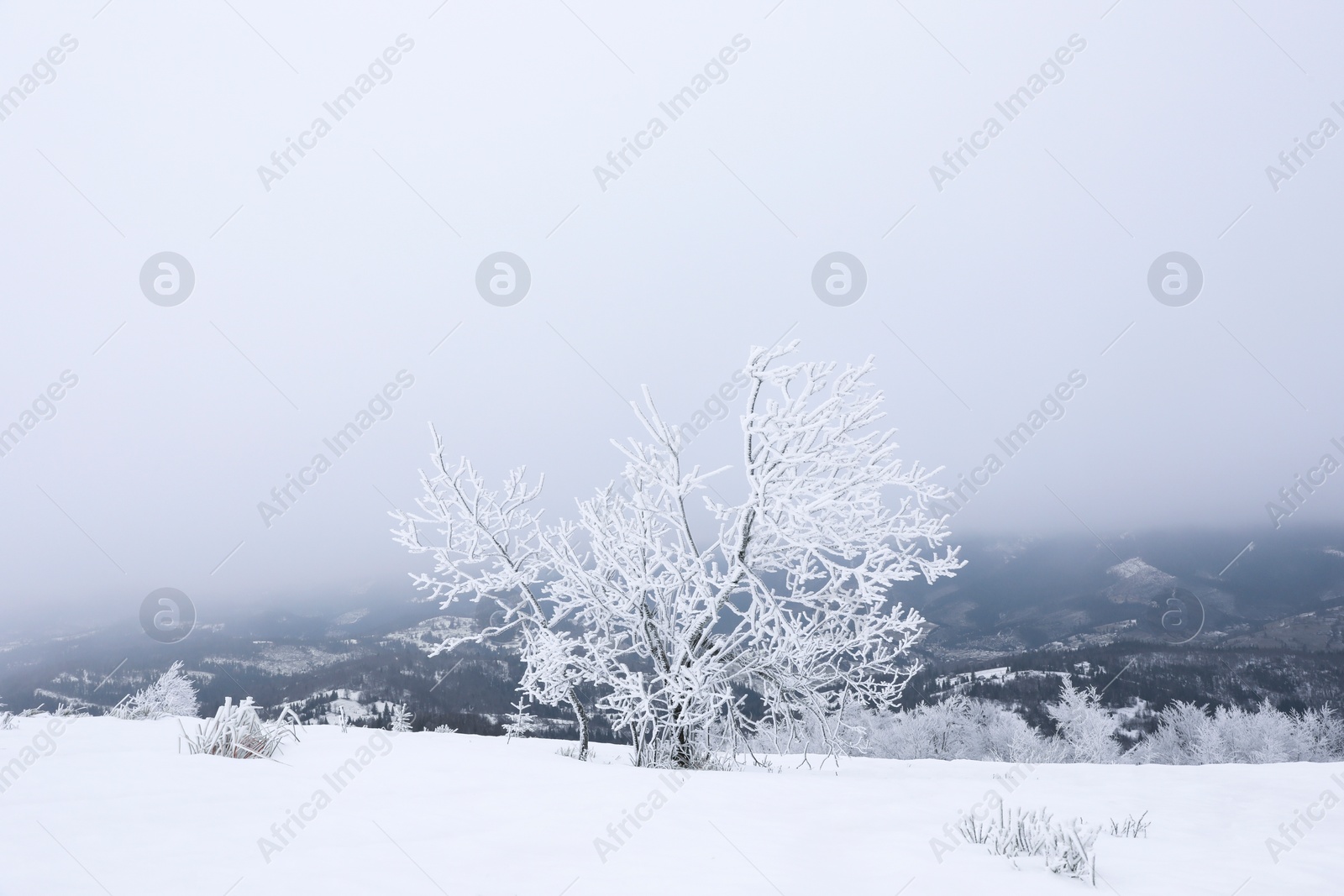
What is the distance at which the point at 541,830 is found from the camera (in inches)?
136

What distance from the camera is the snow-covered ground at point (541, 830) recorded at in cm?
251

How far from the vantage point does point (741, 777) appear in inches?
227

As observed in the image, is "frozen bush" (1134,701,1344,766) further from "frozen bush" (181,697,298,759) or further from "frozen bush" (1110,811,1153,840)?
"frozen bush" (181,697,298,759)

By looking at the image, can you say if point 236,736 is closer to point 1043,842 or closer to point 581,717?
point 581,717

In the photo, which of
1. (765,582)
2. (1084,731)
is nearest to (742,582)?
(765,582)

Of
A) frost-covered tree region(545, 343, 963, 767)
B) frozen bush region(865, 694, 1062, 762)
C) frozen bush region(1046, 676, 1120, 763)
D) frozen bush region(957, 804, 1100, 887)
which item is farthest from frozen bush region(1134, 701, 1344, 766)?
frozen bush region(957, 804, 1100, 887)

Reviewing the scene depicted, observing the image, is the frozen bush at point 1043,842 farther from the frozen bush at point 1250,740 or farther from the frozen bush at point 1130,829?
the frozen bush at point 1250,740

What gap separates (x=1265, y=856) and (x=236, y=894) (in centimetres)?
563

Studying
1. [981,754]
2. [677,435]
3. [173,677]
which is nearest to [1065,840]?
[677,435]

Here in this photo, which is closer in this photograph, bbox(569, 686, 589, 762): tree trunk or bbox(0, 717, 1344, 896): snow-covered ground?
bbox(0, 717, 1344, 896): snow-covered ground

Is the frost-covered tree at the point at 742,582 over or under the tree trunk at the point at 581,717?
over

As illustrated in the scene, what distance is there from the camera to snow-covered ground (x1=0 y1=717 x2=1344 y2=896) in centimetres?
251

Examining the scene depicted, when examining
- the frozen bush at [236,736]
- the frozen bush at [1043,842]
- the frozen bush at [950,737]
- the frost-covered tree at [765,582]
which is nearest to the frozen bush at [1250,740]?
the frozen bush at [950,737]

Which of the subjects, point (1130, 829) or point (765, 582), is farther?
point (765, 582)
